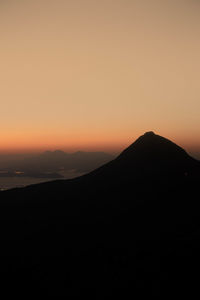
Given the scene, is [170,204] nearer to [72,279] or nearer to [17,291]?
[72,279]

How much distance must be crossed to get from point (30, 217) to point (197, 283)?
3715cm

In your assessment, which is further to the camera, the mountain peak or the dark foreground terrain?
the mountain peak

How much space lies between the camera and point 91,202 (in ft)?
217

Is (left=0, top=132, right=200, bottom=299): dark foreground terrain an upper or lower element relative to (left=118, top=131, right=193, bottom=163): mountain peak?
lower

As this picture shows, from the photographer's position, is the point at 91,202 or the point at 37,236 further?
the point at 91,202

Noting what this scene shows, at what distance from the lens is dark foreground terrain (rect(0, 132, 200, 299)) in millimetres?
42250

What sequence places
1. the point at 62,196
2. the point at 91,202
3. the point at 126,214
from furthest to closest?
the point at 62,196
the point at 91,202
the point at 126,214

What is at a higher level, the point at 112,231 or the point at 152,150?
the point at 152,150

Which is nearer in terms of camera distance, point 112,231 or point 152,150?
point 112,231

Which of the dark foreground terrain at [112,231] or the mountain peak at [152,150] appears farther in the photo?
the mountain peak at [152,150]

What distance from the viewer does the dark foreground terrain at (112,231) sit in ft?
139

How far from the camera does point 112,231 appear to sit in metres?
54.7

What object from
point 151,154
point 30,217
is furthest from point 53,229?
point 151,154

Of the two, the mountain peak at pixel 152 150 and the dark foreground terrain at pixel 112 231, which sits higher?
the mountain peak at pixel 152 150
